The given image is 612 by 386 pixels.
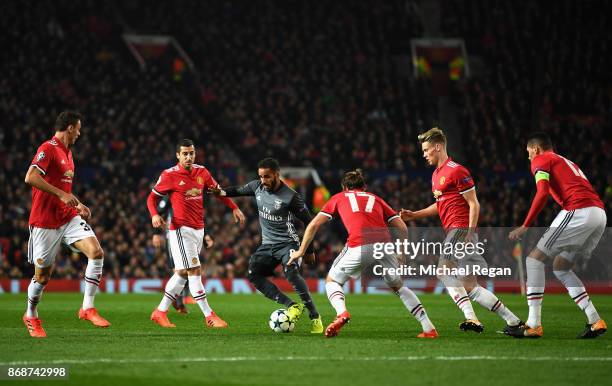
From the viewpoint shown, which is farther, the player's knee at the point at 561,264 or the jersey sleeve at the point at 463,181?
the jersey sleeve at the point at 463,181

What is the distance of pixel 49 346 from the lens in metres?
9.25

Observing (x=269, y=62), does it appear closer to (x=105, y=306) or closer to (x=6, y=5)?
(x=6, y=5)

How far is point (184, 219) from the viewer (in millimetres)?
12711

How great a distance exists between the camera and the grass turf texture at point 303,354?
283 inches

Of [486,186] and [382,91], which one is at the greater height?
[382,91]

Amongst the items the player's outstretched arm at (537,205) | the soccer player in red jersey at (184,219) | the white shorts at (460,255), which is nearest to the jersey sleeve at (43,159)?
the soccer player in red jersey at (184,219)

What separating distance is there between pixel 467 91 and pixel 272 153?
9391mm

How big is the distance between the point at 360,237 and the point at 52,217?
3.79 meters

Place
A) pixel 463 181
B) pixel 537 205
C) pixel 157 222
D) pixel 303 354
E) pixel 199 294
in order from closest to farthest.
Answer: pixel 303 354, pixel 537 205, pixel 463 181, pixel 157 222, pixel 199 294

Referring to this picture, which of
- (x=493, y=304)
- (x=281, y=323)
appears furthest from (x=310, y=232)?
(x=493, y=304)

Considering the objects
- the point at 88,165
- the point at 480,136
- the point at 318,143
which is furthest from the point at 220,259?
the point at 480,136

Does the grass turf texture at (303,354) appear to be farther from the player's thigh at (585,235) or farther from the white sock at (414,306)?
the player's thigh at (585,235)

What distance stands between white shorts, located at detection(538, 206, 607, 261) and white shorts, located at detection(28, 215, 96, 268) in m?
5.67

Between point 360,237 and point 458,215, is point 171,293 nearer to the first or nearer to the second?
point 360,237
